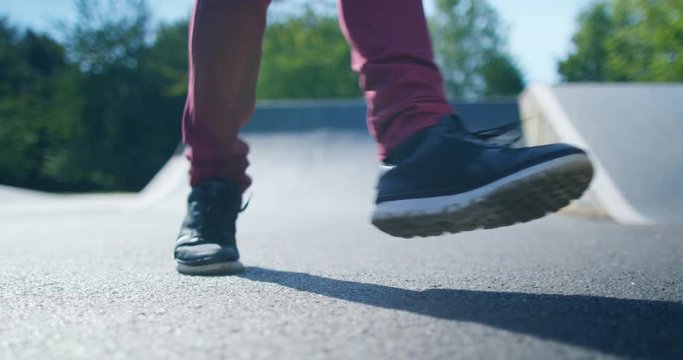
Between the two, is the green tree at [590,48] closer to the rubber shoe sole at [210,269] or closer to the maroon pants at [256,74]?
the maroon pants at [256,74]

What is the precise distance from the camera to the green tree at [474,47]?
29.2m

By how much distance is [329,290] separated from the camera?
135 centimetres

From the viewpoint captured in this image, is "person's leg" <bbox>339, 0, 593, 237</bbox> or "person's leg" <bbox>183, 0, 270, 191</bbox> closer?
"person's leg" <bbox>339, 0, 593, 237</bbox>

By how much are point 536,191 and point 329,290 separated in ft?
1.58

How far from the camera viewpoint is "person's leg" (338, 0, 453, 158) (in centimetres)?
138

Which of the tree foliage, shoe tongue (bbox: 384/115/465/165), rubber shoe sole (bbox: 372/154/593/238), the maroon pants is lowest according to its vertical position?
the tree foliage

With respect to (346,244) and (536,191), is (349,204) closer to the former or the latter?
(346,244)

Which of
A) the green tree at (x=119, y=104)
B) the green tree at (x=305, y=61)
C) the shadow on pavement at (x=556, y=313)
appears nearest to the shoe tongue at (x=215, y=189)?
the shadow on pavement at (x=556, y=313)

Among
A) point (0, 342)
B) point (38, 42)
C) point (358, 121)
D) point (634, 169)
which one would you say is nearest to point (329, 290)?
point (0, 342)

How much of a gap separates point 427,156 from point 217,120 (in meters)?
0.58

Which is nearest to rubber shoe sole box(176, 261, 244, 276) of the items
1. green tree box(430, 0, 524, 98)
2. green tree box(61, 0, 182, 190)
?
green tree box(61, 0, 182, 190)

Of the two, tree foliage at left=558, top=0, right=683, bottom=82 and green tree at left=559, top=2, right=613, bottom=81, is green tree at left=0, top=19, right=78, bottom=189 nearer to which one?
tree foliage at left=558, top=0, right=683, bottom=82

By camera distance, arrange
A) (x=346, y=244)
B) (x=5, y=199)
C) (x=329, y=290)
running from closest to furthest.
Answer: (x=329, y=290) < (x=346, y=244) < (x=5, y=199)

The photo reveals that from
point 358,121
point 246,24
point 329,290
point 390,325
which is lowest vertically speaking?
point 358,121
